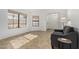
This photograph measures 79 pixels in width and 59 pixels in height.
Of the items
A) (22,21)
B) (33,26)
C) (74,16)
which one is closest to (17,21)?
(22,21)

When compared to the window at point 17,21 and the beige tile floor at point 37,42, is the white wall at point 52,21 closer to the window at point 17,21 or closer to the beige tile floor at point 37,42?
the beige tile floor at point 37,42

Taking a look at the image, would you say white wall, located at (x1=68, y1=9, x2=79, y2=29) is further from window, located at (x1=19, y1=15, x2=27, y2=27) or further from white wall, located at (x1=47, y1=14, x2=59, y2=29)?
window, located at (x1=19, y1=15, x2=27, y2=27)

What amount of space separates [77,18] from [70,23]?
14cm

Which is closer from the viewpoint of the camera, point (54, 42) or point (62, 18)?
point (62, 18)

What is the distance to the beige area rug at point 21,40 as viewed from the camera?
4.26 ft

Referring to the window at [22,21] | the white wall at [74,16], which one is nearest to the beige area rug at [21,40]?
the window at [22,21]

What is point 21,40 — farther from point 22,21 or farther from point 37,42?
point 22,21

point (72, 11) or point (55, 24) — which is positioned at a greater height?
point (72, 11)
